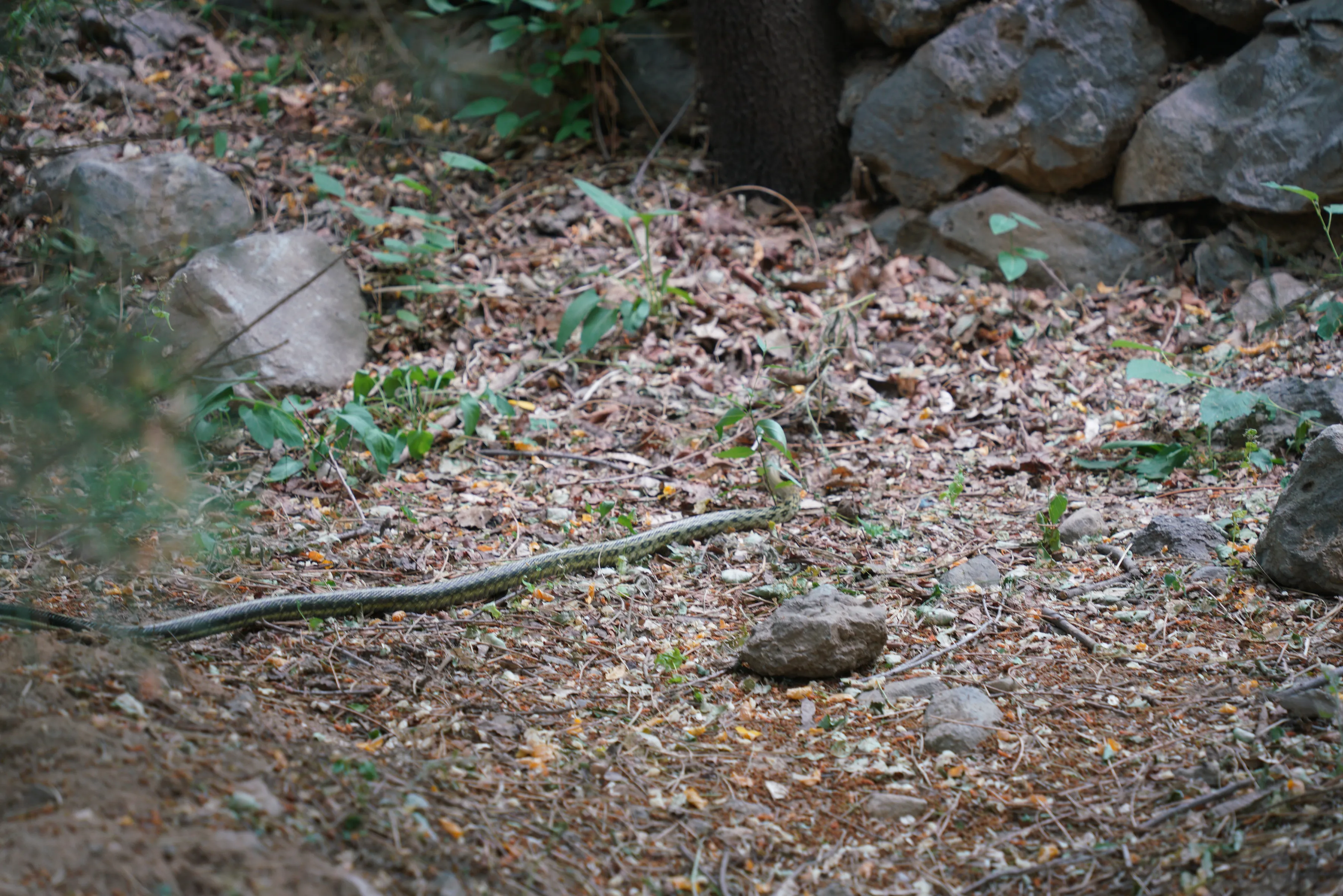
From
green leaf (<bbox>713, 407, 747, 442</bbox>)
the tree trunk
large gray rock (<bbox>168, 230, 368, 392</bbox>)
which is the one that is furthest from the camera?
the tree trunk

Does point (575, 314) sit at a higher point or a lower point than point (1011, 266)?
lower

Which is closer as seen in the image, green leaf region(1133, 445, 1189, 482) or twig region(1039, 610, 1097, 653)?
twig region(1039, 610, 1097, 653)

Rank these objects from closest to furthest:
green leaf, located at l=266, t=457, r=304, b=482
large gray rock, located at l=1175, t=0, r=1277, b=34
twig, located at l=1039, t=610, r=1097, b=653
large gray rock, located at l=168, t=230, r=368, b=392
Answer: twig, located at l=1039, t=610, r=1097, b=653
green leaf, located at l=266, t=457, r=304, b=482
large gray rock, located at l=168, t=230, r=368, b=392
large gray rock, located at l=1175, t=0, r=1277, b=34

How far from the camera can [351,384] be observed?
547 centimetres

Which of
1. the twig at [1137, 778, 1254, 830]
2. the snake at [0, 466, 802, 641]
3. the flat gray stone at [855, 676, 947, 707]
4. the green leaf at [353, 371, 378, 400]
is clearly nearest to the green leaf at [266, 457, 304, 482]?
the green leaf at [353, 371, 378, 400]

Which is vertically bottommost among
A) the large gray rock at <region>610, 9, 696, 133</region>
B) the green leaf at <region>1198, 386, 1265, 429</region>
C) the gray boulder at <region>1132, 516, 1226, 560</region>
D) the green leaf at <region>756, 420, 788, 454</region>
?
the green leaf at <region>756, 420, 788, 454</region>

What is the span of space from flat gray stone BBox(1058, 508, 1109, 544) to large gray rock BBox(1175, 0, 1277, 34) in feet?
12.3

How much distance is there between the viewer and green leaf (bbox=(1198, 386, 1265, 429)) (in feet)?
13.8

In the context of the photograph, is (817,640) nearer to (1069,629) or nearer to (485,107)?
(1069,629)

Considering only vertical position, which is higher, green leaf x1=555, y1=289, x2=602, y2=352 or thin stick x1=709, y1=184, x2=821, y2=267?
thin stick x1=709, y1=184, x2=821, y2=267

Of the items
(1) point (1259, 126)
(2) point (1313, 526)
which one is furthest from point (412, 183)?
(2) point (1313, 526)

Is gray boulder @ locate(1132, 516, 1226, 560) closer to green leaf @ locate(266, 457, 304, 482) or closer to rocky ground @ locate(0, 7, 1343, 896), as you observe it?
rocky ground @ locate(0, 7, 1343, 896)

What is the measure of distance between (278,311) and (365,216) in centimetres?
92

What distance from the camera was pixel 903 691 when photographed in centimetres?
289
